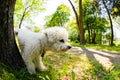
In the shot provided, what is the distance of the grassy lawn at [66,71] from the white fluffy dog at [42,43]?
304mm

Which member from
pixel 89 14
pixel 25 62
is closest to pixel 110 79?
pixel 25 62

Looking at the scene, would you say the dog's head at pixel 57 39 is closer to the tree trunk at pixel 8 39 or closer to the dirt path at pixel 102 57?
the tree trunk at pixel 8 39

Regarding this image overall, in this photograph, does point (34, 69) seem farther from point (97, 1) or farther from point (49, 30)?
point (97, 1)

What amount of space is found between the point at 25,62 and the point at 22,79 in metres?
0.41

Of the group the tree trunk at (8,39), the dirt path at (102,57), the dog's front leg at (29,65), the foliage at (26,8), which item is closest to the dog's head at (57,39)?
the dog's front leg at (29,65)

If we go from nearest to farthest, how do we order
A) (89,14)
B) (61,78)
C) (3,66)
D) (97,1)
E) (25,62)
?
(3,66), (25,62), (61,78), (97,1), (89,14)

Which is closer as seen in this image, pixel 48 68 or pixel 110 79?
pixel 110 79

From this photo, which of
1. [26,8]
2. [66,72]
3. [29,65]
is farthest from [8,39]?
[26,8]

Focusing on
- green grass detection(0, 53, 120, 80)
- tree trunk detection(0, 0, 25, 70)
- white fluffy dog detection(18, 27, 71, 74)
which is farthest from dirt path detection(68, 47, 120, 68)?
tree trunk detection(0, 0, 25, 70)

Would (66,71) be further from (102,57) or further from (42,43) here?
(102,57)

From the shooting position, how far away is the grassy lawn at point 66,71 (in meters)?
5.67

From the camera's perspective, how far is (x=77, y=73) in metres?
7.49

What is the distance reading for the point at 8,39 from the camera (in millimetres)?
5746

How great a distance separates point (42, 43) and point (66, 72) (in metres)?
1.44
